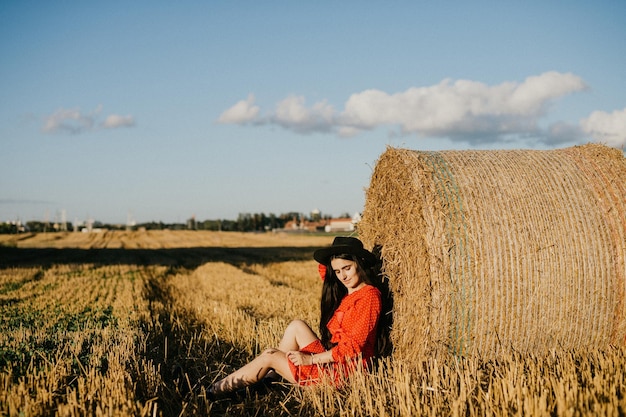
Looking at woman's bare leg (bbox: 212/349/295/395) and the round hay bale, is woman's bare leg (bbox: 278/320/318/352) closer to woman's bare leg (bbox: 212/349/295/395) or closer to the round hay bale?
woman's bare leg (bbox: 212/349/295/395)

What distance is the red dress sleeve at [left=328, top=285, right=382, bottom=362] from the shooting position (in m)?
4.66

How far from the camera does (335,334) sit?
511 centimetres

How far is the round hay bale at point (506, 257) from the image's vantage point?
464 cm

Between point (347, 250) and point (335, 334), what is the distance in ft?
2.78

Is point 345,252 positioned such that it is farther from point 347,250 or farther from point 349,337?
point 349,337

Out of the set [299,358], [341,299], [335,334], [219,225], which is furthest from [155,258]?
[219,225]

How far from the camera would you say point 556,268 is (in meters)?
4.75

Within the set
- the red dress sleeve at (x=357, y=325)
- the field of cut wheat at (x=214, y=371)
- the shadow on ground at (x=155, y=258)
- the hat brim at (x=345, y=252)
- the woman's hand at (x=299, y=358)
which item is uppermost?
the hat brim at (x=345, y=252)

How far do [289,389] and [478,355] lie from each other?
1780mm

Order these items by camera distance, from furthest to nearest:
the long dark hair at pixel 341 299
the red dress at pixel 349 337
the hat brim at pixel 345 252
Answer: the long dark hair at pixel 341 299
the hat brim at pixel 345 252
the red dress at pixel 349 337

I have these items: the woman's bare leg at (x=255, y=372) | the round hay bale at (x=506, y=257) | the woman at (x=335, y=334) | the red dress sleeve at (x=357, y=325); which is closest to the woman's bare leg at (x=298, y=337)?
the woman at (x=335, y=334)

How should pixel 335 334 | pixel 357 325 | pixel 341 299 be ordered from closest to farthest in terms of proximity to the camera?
1. pixel 357 325
2. pixel 335 334
3. pixel 341 299

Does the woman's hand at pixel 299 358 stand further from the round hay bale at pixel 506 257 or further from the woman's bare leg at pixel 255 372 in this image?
the round hay bale at pixel 506 257

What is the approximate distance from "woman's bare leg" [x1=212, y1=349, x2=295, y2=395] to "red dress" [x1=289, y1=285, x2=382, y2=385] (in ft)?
0.30
